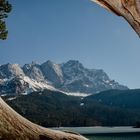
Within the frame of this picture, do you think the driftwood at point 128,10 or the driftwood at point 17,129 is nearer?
the driftwood at point 128,10

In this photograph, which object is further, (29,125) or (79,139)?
(79,139)

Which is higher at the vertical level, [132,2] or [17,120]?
[132,2]

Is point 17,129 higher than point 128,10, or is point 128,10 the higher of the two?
point 128,10

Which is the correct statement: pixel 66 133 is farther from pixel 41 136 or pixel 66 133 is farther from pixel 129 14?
pixel 129 14

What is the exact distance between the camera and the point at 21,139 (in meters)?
16.8

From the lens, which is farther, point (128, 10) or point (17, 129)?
point (17, 129)

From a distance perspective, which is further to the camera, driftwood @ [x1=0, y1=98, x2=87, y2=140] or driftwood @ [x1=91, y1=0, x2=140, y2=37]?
driftwood @ [x1=0, y1=98, x2=87, y2=140]

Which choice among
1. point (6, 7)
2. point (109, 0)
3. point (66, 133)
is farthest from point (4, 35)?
point (109, 0)

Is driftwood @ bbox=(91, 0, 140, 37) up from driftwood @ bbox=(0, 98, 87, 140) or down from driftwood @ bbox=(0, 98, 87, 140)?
up

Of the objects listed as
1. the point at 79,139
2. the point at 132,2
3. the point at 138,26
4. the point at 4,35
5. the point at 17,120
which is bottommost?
the point at 79,139

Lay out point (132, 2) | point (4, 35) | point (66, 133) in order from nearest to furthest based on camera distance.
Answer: point (132, 2) → point (66, 133) → point (4, 35)

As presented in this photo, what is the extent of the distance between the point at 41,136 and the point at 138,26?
466 inches

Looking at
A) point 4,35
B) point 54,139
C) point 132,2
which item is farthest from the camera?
point 4,35

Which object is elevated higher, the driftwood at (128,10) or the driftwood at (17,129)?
the driftwood at (128,10)
